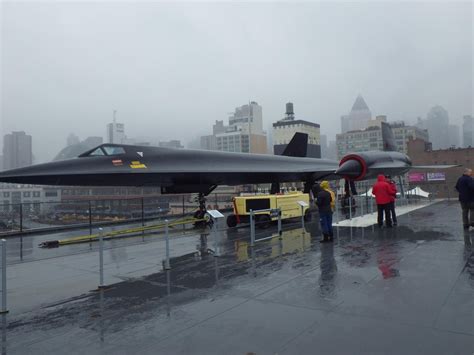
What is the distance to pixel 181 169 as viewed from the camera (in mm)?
12992

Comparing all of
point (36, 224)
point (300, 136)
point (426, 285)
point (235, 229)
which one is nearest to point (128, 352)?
point (426, 285)

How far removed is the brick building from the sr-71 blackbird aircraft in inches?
1887

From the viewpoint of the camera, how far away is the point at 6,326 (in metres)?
4.30

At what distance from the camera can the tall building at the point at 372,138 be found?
11712 centimetres

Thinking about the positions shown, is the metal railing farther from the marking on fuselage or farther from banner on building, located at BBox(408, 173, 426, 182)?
banner on building, located at BBox(408, 173, 426, 182)

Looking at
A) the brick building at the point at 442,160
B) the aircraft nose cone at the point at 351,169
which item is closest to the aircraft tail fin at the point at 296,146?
the aircraft nose cone at the point at 351,169

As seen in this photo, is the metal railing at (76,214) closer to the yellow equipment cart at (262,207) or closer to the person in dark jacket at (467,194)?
the yellow equipment cart at (262,207)

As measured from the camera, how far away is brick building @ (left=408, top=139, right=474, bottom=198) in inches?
2376

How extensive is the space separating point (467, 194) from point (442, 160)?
2430 inches

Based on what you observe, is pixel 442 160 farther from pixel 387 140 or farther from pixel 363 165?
pixel 363 165

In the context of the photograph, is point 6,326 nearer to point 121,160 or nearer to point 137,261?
point 137,261

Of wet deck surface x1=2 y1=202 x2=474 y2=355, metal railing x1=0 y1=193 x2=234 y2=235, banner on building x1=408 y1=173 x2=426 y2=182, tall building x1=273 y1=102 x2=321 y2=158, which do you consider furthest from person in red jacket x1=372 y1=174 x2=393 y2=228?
tall building x1=273 y1=102 x2=321 y2=158

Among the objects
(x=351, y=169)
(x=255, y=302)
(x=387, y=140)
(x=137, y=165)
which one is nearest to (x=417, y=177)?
(x=387, y=140)

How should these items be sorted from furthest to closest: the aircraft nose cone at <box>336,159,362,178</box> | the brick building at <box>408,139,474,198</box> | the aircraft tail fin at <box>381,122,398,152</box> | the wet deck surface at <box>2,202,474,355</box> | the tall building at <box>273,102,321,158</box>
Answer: the tall building at <box>273,102,321,158</box>, the brick building at <box>408,139,474,198</box>, the aircraft tail fin at <box>381,122,398,152</box>, the aircraft nose cone at <box>336,159,362,178</box>, the wet deck surface at <box>2,202,474,355</box>
